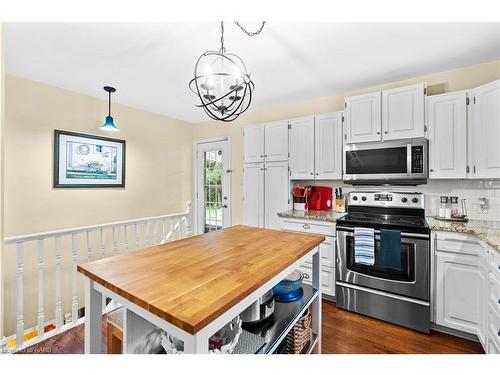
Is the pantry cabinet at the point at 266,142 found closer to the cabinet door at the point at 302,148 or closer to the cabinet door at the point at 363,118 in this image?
the cabinet door at the point at 302,148

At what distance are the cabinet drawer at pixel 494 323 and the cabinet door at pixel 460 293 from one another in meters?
0.17

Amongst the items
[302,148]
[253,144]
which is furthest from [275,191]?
[253,144]

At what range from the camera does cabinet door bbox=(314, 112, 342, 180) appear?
111 inches

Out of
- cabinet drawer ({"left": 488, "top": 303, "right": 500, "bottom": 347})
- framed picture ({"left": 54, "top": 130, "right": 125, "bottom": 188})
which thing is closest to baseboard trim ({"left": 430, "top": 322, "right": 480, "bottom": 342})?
cabinet drawer ({"left": 488, "top": 303, "right": 500, "bottom": 347})

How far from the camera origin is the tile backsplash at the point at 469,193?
2209 millimetres

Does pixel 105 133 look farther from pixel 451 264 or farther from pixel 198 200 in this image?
pixel 451 264

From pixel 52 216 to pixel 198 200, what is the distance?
2153mm

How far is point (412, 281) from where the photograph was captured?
2.12 metres

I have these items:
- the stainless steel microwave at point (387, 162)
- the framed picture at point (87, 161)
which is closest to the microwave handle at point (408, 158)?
the stainless steel microwave at point (387, 162)

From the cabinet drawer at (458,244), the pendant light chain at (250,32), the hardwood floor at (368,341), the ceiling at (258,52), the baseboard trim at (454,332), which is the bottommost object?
the hardwood floor at (368,341)

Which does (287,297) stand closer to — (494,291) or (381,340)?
(381,340)

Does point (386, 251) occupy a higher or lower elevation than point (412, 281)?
higher

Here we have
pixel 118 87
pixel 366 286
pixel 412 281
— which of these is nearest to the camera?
pixel 412 281
